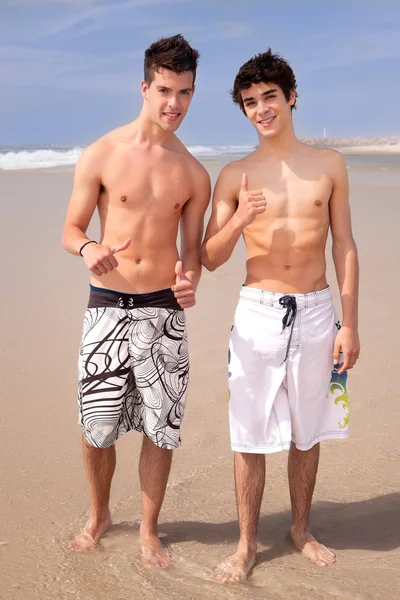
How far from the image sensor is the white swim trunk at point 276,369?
3146 millimetres

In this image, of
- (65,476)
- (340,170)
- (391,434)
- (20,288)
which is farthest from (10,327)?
(340,170)

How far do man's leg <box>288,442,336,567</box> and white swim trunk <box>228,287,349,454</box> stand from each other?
14 centimetres

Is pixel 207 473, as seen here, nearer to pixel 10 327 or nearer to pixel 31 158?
pixel 10 327

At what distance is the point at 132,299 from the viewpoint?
3.20m

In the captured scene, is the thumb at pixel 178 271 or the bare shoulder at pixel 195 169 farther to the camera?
the bare shoulder at pixel 195 169

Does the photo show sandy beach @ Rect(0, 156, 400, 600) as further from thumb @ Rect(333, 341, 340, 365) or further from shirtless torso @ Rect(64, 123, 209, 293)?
shirtless torso @ Rect(64, 123, 209, 293)

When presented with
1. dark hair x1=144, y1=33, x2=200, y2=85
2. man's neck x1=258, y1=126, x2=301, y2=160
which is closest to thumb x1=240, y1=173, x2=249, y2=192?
man's neck x1=258, y1=126, x2=301, y2=160

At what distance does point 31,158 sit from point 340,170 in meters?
25.3

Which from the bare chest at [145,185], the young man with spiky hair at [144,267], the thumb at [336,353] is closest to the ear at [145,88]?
the young man with spiky hair at [144,267]

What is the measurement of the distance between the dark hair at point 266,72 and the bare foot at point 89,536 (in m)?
2.03

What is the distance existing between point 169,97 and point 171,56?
0.54 feet

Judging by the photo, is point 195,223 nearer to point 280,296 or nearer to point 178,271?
point 178,271

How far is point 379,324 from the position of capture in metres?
6.11

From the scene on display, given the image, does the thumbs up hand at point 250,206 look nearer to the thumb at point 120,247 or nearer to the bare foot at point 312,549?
the thumb at point 120,247
